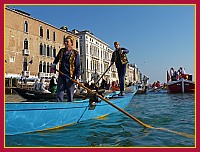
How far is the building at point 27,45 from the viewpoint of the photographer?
21375 millimetres

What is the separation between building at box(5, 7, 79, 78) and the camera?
2138 cm

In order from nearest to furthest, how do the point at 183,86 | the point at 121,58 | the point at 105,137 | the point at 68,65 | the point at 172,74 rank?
the point at 105,137 < the point at 68,65 < the point at 121,58 < the point at 183,86 < the point at 172,74

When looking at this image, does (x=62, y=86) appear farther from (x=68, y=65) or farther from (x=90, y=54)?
(x=90, y=54)

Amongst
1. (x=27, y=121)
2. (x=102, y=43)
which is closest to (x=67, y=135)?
(x=27, y=121)

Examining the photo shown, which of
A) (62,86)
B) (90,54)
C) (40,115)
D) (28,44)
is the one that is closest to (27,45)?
(28,44)

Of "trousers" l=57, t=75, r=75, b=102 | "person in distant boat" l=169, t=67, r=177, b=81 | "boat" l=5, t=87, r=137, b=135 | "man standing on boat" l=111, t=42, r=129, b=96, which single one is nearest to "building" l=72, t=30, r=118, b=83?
"person in distant boat" l=169, t=67, r=177, b=81

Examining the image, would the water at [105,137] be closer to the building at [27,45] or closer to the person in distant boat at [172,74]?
the person in distant boat at [172,74]

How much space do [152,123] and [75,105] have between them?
1.67 metres

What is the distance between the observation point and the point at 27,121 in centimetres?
328

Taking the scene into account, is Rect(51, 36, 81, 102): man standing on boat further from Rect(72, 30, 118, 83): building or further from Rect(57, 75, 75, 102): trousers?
Rect(72, 30, 118, 83): building

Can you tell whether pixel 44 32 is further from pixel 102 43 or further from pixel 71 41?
pixel 71 41

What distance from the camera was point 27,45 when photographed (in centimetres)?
2366

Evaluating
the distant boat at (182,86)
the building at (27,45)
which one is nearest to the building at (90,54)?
the building at (27,45)
